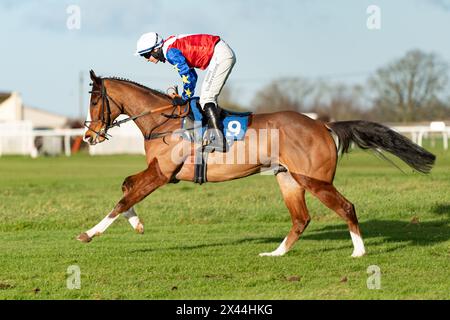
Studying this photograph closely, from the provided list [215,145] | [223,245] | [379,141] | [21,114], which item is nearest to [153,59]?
[215,145]

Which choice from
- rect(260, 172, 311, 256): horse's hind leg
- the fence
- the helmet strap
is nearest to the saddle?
the helmet strap

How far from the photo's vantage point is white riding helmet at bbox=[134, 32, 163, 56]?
34.4 ft

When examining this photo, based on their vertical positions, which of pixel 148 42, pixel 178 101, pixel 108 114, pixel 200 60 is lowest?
pixel 108 114

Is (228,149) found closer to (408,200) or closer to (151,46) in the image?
(151,46)

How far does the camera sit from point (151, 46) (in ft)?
34.5

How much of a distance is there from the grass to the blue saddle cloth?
1492mm

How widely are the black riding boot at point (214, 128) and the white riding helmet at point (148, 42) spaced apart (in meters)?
1.01

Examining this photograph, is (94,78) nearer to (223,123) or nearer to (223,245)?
(223,123)

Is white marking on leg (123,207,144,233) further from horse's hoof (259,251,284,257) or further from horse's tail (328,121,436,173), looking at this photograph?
horse's tail (328,121,436,173)

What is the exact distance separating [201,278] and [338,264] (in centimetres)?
179

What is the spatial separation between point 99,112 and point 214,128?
162 cm

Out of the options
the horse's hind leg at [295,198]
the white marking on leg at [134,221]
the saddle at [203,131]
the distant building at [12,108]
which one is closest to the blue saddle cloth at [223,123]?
the saddle at [203,131]

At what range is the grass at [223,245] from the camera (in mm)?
8188

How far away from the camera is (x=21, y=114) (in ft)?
252
